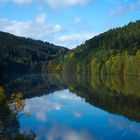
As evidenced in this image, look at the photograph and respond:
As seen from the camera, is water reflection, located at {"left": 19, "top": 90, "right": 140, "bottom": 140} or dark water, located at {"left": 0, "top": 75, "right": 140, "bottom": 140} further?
water reflection, located at {"left": 19, "top": 90, "right": 140, "bottom": 140}

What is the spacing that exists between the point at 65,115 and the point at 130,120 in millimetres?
11981

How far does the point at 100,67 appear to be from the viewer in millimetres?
191000

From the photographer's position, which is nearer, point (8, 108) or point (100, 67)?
point (8, 108)

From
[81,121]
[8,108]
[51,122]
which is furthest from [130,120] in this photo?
[8,108]

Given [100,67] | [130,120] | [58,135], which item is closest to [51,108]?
[130,120]

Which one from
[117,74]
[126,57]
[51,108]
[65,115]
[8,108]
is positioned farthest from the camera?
[117,74]

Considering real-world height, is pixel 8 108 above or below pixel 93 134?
above

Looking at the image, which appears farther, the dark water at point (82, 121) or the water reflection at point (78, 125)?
the water reflection at point (78, 125)

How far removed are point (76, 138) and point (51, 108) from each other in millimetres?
28562

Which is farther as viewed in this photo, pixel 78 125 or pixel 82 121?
pixel 82 121

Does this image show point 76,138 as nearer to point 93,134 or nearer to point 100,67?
point 93,134

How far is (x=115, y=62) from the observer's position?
172000 millimetres

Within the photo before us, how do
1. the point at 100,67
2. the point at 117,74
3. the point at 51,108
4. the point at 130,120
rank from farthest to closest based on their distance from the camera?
the point at 100,67 → the point at 117,74 → the point at 51,108 → the point at 130,120

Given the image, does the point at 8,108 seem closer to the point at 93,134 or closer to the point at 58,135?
the point at 58,135
